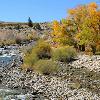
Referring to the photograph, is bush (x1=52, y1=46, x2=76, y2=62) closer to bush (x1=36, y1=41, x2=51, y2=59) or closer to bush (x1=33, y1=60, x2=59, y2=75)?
bush (x1=36, y1=41, x2=51, y2=59)

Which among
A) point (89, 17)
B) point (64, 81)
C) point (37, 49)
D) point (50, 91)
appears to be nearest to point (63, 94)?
point (50, 91)

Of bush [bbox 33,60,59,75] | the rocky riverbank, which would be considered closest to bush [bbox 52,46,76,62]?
the rocky riverbank

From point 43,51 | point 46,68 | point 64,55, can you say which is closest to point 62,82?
point 46,68

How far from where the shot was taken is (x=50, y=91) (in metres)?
25.4

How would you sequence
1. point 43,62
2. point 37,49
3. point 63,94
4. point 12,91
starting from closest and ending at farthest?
point 63,94, point 12,91, point 43,62, point 37,49

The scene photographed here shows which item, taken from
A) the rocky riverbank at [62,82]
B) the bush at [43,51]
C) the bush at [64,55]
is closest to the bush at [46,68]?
the rocky riverbank at [62,82]

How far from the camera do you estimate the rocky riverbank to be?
952 inches

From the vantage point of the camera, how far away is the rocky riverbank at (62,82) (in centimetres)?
2418

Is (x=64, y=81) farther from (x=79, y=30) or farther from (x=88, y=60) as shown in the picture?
(x=79, y=30)

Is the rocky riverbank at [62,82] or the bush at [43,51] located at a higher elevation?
the bush at [43,51]

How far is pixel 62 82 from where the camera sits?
27656 millimetres

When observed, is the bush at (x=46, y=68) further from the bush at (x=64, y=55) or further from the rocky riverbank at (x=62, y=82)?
the bush at (x=64, y=55)

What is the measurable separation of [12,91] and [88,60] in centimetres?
1159

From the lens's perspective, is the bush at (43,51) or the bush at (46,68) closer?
the bush at (46,68)
